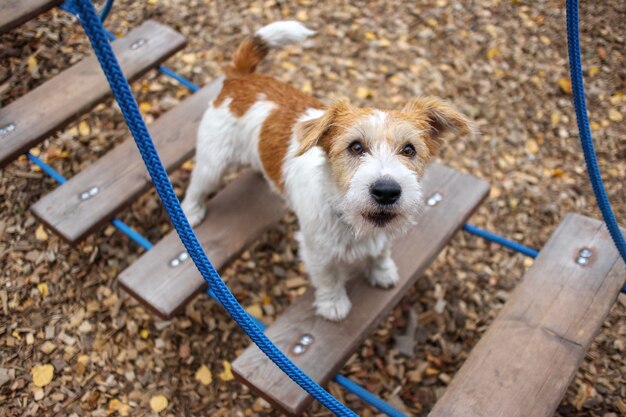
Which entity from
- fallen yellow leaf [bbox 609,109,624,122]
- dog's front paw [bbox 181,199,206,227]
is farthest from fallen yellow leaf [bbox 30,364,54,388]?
fallen yellow leaf [bbox 609,109,624,122]

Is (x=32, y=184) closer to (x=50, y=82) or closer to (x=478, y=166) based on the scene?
(x=50, y=82)

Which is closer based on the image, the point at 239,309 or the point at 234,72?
the point at 239,309

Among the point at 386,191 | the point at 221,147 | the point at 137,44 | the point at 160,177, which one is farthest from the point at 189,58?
the point at 160,177

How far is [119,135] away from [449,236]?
9.23ft

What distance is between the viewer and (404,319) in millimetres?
3852

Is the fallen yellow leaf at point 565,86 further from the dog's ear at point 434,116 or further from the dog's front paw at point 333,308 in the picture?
the dog's front paw at point 333,308

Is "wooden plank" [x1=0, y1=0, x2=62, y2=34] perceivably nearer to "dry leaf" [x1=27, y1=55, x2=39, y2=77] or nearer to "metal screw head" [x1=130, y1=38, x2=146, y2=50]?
"metal screw head" [x1=130, y1=38, x2=146, y2=50]

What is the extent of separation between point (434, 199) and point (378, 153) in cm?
119

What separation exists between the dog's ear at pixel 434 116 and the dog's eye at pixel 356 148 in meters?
0.30

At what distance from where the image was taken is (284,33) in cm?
334

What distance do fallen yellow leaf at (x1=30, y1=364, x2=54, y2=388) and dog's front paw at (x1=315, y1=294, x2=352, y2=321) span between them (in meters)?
1.71

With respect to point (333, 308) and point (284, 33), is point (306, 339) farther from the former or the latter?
point (284, 33)

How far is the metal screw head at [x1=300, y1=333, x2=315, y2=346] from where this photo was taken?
297 centimetres

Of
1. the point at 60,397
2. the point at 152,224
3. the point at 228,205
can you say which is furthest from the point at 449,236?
the point at 60,397
